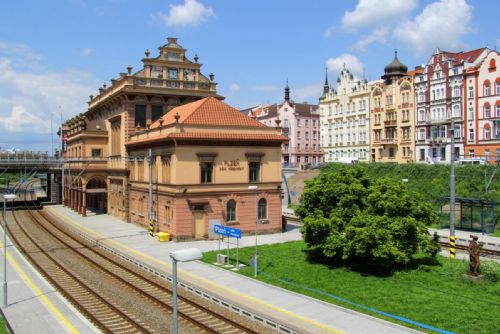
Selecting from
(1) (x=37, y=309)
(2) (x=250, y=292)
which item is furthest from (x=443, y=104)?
(1) (x=37, y=309)

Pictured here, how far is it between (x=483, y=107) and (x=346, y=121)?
2739 centimetres

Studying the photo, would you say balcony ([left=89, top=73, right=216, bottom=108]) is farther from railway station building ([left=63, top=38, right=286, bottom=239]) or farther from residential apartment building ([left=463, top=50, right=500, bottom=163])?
residential apartment building ([left=463, top=50, right=500, bottom=163])

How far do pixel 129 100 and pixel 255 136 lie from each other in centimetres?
1597

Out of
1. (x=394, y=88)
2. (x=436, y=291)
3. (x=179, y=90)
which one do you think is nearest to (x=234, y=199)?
(x=179, y=90)

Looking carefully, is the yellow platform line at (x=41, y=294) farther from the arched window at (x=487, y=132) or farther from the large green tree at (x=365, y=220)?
the arched window at (x=487, y=132)

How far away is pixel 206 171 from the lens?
3819cm

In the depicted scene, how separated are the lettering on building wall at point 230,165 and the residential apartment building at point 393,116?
38052 mm

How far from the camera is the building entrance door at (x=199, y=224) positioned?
3762 centimetres

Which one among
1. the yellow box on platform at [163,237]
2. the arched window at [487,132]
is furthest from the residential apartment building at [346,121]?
the yellow box on platform at [163,237]

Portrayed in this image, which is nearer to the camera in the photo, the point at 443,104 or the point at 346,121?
the point at 443,104

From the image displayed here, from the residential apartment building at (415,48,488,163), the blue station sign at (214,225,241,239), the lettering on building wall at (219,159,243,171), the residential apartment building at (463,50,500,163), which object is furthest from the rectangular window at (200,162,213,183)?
the residential apartment building at (415,48,488,163)

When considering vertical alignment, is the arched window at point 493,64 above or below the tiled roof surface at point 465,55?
below

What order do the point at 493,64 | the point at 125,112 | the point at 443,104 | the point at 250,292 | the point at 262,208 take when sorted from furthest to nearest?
1. the point at 443,104
2. the point at 493,64
3. the point at 125,112
4. the point at 262,208
5. the point at 250,292

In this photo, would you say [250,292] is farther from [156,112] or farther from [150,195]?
[156,112]
